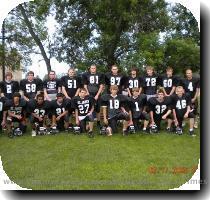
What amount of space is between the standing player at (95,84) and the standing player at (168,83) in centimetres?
119

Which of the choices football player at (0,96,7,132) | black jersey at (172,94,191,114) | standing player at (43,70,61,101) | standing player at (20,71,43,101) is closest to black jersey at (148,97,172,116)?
black jersey at (172,94,191,114)

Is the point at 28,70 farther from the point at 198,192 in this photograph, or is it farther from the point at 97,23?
the point at 198,192

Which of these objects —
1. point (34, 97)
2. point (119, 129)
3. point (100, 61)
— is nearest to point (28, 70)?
point (34, 97)

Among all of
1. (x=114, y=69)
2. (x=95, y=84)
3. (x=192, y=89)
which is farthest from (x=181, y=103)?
(x=95, y=84)

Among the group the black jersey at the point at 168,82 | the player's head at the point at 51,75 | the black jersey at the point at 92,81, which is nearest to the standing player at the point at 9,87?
the player's head at the point at 51,75

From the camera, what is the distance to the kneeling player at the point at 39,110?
27.0ft

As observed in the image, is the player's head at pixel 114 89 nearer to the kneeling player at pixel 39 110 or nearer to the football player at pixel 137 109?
the football player at pixel 137 109

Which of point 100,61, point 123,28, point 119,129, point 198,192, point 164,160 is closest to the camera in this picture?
point 198,192

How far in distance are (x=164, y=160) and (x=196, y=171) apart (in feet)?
2.10

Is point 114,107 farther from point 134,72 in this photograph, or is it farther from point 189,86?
point 189,86

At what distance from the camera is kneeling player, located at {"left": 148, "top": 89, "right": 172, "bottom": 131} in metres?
8.20

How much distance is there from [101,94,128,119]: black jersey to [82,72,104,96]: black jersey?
0.36 m

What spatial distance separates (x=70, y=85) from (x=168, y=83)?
6.22 ft

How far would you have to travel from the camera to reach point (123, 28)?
726 centimetres
